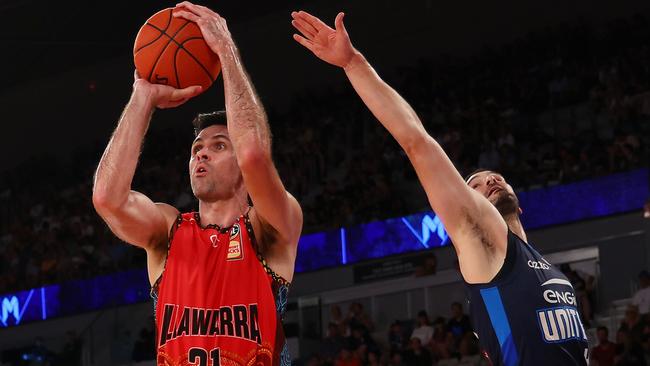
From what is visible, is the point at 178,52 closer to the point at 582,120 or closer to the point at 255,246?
the point at 255,246

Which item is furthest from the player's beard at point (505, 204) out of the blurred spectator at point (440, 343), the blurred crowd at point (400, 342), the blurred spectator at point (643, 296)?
the blurred spectator at point (440, 343)

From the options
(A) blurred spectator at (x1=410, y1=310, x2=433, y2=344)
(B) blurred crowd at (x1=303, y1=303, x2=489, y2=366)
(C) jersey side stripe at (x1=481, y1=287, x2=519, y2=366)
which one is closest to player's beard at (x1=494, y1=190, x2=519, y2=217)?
(C) jersey side stripe at (x1=481, y1=287, x2=519, y2=366)

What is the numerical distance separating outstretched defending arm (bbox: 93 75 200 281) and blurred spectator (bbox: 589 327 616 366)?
27.6 ft

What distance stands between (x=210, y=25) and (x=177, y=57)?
0.64 ft

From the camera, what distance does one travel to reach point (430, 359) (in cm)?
1378

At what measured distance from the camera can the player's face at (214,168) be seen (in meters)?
4.64

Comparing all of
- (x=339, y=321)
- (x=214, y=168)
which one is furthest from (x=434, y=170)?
(x=339, y=321)

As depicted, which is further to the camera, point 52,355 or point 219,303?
point 52,355

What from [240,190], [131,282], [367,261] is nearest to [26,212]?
[131,282]

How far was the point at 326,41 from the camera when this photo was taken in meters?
4.63

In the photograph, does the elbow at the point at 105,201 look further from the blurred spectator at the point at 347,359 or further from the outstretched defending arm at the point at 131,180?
the blurred spectator at the point at 347,359

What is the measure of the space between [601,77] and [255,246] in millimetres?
14364

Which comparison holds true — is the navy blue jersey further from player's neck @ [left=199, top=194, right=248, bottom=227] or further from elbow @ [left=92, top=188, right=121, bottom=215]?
elbow @ [left=92, top=188, right=121, bottom=215]

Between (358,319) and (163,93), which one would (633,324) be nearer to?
(358,319)
